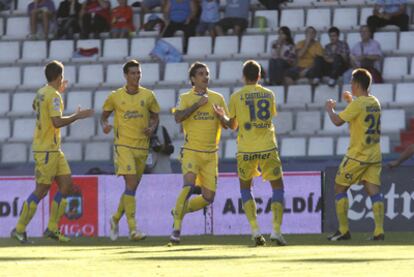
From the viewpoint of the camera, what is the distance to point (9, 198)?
1931cm

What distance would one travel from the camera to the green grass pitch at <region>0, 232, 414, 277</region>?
33.6 ft

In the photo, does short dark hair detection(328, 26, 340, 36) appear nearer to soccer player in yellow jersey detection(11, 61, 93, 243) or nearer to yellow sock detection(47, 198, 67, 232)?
soccer player in yellow jersey detection(11, 61, 93, 243)

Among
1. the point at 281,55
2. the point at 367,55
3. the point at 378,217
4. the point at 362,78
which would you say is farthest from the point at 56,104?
the point at 367,55

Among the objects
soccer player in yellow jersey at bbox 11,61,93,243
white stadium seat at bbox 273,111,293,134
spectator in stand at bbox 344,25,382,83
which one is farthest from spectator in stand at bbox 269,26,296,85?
soccer player in yellow jersey at bbox 11,61,93,243

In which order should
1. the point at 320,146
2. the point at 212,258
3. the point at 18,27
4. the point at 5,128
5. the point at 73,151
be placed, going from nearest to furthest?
the point at 212,258
the point at 320,146
the point at 73,151
the point at 5,128
the point at 18,27

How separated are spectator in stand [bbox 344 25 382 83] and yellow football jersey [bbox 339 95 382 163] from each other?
284 inches

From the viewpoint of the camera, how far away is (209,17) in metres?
24.8

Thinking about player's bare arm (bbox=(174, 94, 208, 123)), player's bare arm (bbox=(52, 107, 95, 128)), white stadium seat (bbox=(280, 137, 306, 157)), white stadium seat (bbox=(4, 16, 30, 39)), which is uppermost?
white stadium seat (bbox=(4, 16, 30, 39))

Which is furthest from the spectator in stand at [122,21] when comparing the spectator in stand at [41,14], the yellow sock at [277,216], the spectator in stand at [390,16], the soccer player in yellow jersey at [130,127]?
the yellow sock at [277,216]

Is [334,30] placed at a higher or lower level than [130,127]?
higher

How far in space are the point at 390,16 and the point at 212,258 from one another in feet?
40.8

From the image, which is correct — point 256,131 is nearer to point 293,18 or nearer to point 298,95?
point 298,95

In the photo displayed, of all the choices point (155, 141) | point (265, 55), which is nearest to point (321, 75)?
point (265, 55)

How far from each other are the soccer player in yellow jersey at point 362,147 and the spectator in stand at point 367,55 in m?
7.08
